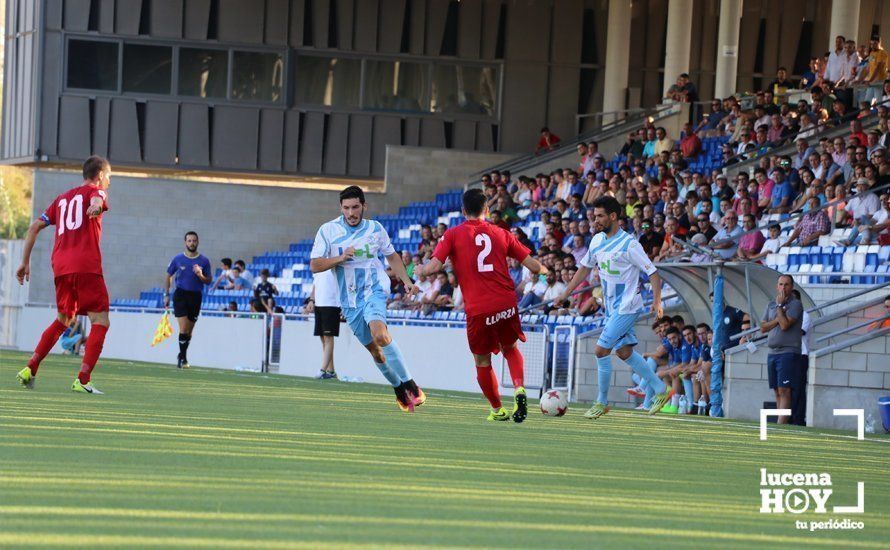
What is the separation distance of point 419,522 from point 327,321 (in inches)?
619

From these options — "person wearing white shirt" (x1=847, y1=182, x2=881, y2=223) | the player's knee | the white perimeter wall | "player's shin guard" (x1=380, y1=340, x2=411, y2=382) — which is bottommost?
the white perimeter wall

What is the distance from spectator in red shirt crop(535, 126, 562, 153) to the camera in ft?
126

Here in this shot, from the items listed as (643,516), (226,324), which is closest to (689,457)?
(643,516)

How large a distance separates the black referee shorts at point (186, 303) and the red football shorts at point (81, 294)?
9561 mm

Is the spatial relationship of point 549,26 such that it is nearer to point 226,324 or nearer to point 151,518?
point 226,324

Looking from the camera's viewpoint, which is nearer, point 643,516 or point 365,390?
point 643,516

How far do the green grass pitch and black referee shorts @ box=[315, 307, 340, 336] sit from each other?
Result: 7.69 meters

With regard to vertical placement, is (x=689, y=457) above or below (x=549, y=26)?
below

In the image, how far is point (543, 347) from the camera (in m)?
22.1

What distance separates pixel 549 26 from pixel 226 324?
54.6 ft

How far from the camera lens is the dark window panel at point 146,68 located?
4078cm

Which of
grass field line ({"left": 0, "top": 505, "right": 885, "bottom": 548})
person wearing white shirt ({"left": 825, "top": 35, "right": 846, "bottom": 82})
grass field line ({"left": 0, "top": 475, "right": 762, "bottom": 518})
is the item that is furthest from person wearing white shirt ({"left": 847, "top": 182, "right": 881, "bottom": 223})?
grass field line ({"left": 0, "top": 505, "right": 885, "bottom": 548})

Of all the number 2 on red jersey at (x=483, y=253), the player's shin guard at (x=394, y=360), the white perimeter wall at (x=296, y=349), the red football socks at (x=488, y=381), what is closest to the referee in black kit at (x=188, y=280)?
the white perimeter wall at (x=296, y=349)

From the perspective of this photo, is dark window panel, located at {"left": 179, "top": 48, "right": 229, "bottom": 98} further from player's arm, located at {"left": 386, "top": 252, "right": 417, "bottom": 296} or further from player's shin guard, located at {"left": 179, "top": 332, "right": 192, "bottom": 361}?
player's arm, located at {"left": 386, "top": 252, "right": 417, "bottom": 296}
